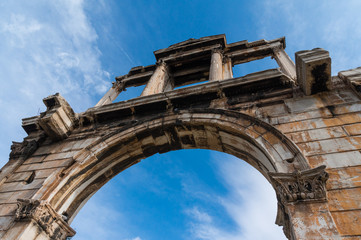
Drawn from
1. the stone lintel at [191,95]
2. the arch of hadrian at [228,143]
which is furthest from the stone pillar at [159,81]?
the arch of hadrian at [228,143]

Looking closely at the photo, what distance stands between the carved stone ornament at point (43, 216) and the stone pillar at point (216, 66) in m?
5.71

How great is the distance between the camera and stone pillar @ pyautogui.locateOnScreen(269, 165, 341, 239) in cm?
274

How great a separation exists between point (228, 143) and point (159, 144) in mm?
1830

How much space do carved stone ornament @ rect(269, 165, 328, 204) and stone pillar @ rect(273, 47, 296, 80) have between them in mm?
4107

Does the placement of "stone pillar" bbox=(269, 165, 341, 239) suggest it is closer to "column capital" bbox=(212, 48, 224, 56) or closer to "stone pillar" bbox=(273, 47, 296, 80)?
"stone pillar" bbox=(273, 47, 296, 80)

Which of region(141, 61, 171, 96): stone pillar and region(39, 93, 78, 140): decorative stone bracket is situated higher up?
region(141, 61, 171, 96): stone pillar

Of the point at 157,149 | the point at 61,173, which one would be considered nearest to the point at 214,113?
the point at 157,149

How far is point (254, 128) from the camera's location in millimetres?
4727

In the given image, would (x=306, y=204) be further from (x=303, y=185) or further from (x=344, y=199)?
(x=344, y=199)

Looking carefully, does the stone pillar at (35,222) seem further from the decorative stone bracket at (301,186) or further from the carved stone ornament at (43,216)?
the decorative stone bracket at (301,186)

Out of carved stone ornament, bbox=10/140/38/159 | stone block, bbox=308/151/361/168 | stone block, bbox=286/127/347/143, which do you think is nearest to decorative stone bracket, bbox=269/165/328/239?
stone block, bbox=308/151/361/168

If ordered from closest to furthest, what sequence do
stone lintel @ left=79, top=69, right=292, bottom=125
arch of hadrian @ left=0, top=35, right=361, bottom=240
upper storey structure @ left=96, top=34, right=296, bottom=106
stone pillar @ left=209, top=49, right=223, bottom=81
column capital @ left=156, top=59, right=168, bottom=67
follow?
arch of hadrian @ left=0, top=35, right=361, bottom=240, stone lintel @ left=79, top=69, right=292, bottom=125, stone pillar @ left=209, top=49, right=223, bottom=81, upper storey structure @ left=96, top=34, right=296, bottom=106, column capital @ left=156, top=59, right=168, bottom=67

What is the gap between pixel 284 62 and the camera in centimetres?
849

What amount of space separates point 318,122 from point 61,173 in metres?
5.33
